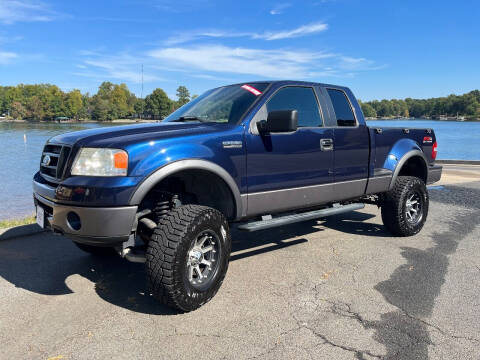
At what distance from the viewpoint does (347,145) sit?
475 centimetres

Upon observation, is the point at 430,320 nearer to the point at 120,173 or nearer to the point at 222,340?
the point at 222,340

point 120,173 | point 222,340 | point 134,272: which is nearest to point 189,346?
point 222,340

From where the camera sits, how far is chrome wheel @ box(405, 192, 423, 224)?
5.65m

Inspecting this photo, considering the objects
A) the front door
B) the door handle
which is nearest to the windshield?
the front door

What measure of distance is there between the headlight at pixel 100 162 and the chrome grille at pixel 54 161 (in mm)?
194

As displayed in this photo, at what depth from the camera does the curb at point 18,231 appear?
5.28 m

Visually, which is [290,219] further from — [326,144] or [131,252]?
[131,252]

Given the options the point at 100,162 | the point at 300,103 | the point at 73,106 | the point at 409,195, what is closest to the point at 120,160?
the point at 100,162

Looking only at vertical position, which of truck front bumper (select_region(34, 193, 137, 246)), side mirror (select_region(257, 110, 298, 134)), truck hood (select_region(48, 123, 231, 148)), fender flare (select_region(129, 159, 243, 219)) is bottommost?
truck front bumper (select_region(34, 193, 137, 246))

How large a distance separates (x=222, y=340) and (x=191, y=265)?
72cm

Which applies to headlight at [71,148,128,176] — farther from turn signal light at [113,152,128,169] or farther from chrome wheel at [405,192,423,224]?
chrome wheel at [405,192,423,224]

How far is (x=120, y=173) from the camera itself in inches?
118

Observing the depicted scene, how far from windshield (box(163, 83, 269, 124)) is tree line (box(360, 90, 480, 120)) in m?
139

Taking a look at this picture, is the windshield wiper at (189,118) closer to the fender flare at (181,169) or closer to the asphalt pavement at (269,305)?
the fender flare at (181,169)
